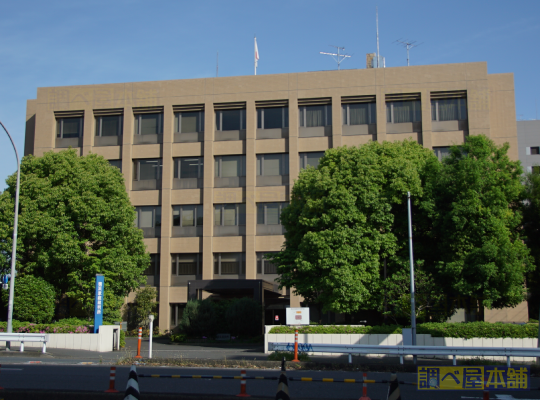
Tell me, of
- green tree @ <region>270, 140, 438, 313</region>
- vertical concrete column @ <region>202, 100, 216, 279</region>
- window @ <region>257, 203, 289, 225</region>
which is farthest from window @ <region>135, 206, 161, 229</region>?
green tree @ <region>270, 140, 438, 313</region>

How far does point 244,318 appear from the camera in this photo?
110 ft

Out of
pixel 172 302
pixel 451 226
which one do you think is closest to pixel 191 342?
pixel 172 302

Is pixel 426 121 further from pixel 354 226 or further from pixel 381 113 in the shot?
pixel 354 226

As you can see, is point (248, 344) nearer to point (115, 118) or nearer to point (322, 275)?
point (322, 275)

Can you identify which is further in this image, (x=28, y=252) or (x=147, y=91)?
(x=147, y=91)

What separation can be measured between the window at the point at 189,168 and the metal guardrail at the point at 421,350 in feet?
80.4

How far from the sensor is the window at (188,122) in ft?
142

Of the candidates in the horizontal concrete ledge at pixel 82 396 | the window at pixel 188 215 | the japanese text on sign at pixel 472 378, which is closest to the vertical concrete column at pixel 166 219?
the window at pixel 188 215

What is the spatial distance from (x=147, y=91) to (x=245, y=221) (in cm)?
1353

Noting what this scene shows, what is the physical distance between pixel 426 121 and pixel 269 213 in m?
13.9

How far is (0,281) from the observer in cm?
2822

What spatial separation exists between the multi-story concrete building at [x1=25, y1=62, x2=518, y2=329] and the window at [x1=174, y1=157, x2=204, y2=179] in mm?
81

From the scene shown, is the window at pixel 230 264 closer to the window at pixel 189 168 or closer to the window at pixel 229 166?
the window at pixel 229 166

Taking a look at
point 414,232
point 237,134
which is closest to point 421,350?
point 414,232
